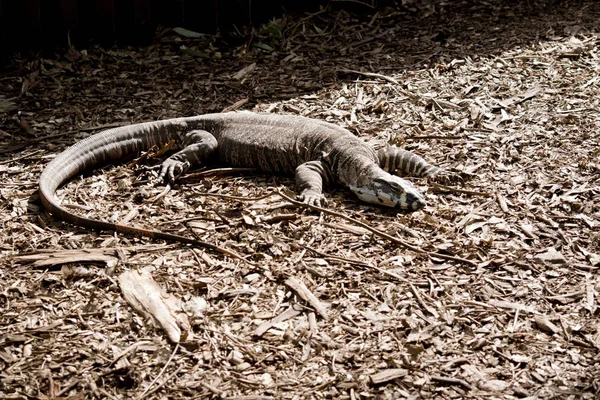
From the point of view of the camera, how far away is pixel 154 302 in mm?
5172

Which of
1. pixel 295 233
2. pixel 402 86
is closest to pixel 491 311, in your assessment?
pixel 295 233

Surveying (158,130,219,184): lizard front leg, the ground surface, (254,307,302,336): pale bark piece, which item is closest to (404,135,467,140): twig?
the ground surface

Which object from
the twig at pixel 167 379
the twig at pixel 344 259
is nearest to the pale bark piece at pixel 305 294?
the twig at pixel 344 259

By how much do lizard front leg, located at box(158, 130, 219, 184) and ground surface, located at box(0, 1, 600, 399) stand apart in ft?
0.54

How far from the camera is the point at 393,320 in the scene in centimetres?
505

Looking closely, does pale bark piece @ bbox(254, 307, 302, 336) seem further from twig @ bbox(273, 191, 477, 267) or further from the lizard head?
the lizard head

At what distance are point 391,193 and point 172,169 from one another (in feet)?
6.49

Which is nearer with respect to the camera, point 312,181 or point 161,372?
point 161,372

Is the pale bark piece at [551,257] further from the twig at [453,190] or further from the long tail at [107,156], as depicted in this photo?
the long tail at [107,156]

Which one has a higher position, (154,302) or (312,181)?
(312,181)

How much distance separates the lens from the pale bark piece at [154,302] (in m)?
4.92

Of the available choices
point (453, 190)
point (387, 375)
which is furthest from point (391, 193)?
point (387, 375)

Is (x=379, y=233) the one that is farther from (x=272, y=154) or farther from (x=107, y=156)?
(x=107, y=156)

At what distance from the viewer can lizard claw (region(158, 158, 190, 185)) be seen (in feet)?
23.0
